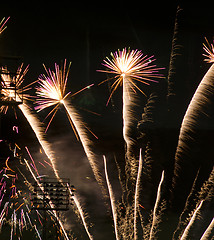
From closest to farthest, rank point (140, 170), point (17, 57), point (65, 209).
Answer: point (17, 57) → point (140, 170) → point (65, 209)

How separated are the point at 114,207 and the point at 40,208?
176 inches

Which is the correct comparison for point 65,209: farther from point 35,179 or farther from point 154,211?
point 154,211

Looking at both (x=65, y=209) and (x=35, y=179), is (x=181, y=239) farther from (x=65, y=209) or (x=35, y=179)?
(x=35, y=179)

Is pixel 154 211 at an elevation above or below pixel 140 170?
below

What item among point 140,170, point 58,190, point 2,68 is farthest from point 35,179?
point 2,68

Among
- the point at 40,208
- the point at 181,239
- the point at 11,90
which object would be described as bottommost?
the point at 181,239

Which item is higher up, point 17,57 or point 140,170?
point 17,57

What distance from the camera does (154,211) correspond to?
31797 mm

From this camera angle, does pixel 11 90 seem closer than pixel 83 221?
Yes

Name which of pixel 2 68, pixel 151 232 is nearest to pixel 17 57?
pixel 2 68

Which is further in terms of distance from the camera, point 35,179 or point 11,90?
point 35,179

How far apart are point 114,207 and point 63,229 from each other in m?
3.37

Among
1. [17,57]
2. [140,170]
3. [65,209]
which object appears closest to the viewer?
[17,57]

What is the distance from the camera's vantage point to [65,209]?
1282 inches
